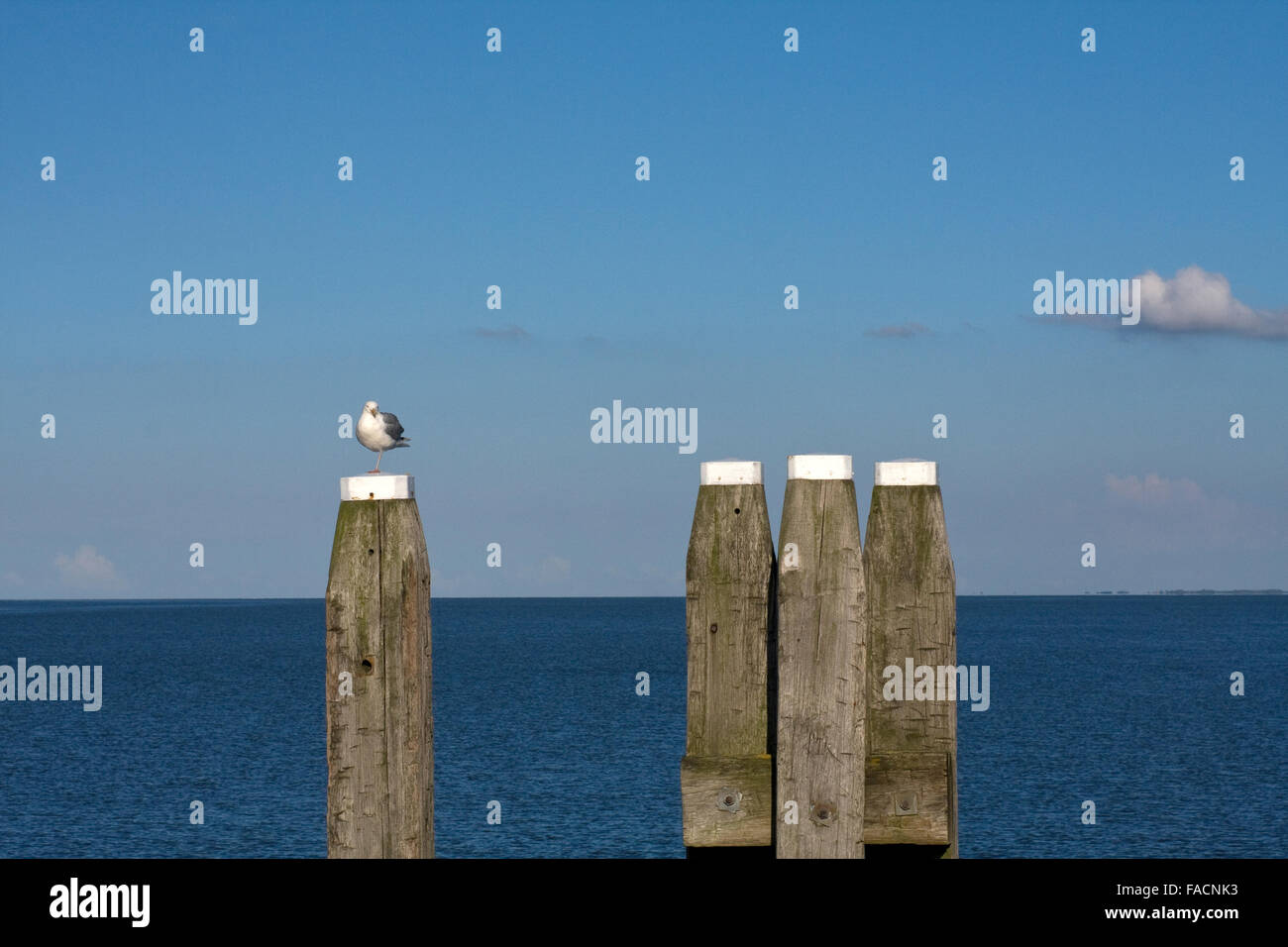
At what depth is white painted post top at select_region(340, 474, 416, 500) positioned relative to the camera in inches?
→ 224

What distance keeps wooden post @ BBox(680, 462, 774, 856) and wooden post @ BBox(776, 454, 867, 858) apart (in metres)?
0.18

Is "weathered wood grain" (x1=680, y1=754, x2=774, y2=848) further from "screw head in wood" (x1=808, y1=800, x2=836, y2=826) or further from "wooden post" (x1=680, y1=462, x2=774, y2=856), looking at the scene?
"screw head in wood" (x1=808, y1=800, x2=836, y2=826)

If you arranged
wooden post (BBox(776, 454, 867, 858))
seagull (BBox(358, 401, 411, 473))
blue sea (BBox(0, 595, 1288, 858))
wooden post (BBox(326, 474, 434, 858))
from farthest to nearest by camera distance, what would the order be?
blue sea (BBox(0, 595, 1288, 858)) → seagull (BBox(358, 401, 411, 473)) → wooden post (BBox(326, 474, 434, 858)) → wooden post (BBox(776, 454, 867, 858))

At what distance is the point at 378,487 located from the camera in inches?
224

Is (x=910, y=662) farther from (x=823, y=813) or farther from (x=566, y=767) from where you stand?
(x=566, y=767)

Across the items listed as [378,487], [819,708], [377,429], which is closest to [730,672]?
[819,708]

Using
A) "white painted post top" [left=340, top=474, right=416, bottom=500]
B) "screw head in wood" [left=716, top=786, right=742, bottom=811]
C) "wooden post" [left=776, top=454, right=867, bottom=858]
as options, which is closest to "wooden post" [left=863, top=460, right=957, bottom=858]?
"wooden post" [left=776, top=454, right=867, bottom=858]

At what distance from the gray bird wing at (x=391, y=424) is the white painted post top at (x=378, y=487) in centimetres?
325

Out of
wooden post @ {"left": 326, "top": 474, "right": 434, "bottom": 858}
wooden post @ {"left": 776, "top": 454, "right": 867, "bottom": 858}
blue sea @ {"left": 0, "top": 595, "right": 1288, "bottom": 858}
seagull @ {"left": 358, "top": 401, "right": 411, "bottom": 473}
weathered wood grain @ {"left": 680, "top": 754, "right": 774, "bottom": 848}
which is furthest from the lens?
blue sea @ {"left": 0, "top": 595, "right": 1288, "bottom": 858}

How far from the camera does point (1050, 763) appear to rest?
261 ft

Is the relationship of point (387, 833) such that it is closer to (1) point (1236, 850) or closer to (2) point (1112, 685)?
(1) point (1236, 850)

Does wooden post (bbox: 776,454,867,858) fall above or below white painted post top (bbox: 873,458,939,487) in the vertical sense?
below

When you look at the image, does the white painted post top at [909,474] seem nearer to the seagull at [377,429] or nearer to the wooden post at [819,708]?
the wooden post at [819,708]
